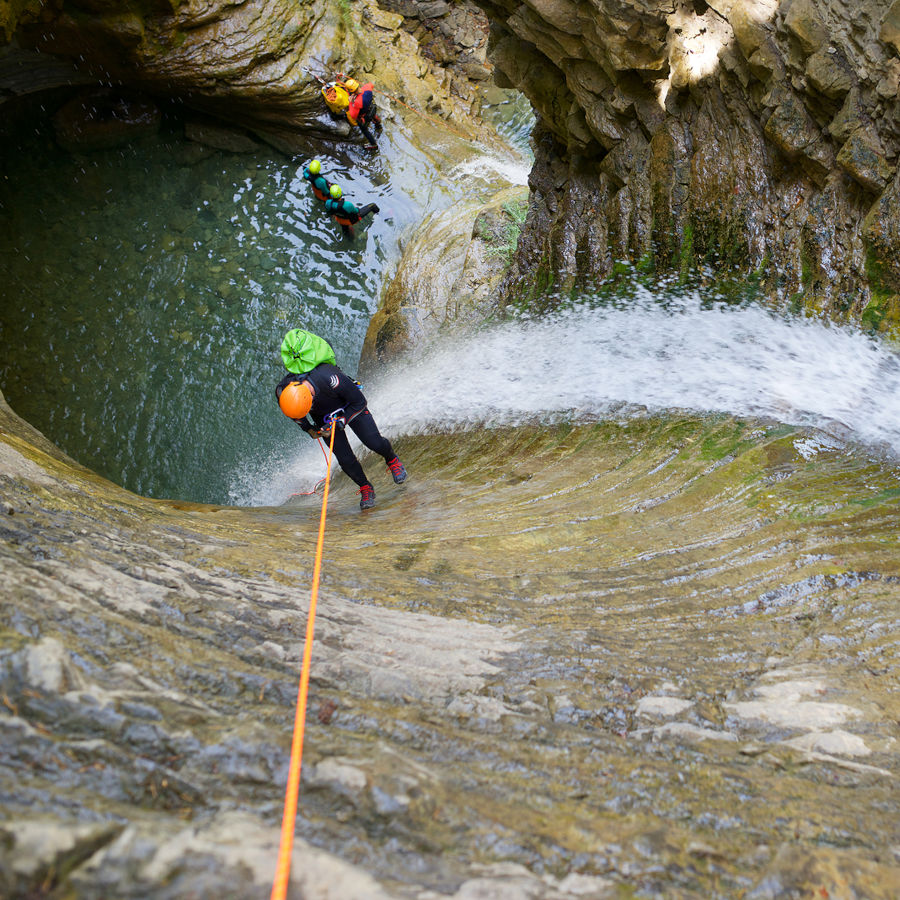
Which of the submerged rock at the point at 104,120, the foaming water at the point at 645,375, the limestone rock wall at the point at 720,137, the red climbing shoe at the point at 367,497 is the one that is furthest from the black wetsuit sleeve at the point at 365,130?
the red climbing shoe at the point at 367,497

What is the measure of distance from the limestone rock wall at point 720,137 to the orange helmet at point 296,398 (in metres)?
3.83

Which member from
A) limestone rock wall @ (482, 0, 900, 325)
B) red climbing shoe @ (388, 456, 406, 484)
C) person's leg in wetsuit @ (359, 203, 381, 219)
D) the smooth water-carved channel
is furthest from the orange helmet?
person's leg in wetsuit @ (359, 203, 381, 219)

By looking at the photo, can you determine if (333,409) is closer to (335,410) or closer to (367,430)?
(335,410)

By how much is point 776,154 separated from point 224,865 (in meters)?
6.11

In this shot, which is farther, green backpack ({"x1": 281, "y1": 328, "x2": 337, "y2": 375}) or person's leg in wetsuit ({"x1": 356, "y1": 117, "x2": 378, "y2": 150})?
person's leg in wetsuit ({"x1": 356, "y1": 117, "x2": 378, "y2": 150})

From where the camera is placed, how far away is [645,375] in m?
5.62

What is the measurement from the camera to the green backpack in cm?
492

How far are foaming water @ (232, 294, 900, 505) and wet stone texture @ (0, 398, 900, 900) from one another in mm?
817

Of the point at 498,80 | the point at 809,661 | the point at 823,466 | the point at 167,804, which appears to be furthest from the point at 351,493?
the point at 498,80

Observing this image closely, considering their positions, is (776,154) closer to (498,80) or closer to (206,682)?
(498,80)

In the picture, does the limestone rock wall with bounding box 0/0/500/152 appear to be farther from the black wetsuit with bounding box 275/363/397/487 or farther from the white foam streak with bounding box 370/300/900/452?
the black wetsuit with bounding box 275/363/397/487

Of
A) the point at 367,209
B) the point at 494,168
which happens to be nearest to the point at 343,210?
the point at 367,209

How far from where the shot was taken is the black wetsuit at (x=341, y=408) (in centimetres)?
502

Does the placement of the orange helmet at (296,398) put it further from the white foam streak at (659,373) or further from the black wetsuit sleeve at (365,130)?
the black wetsuit sleeve at (365,130)
